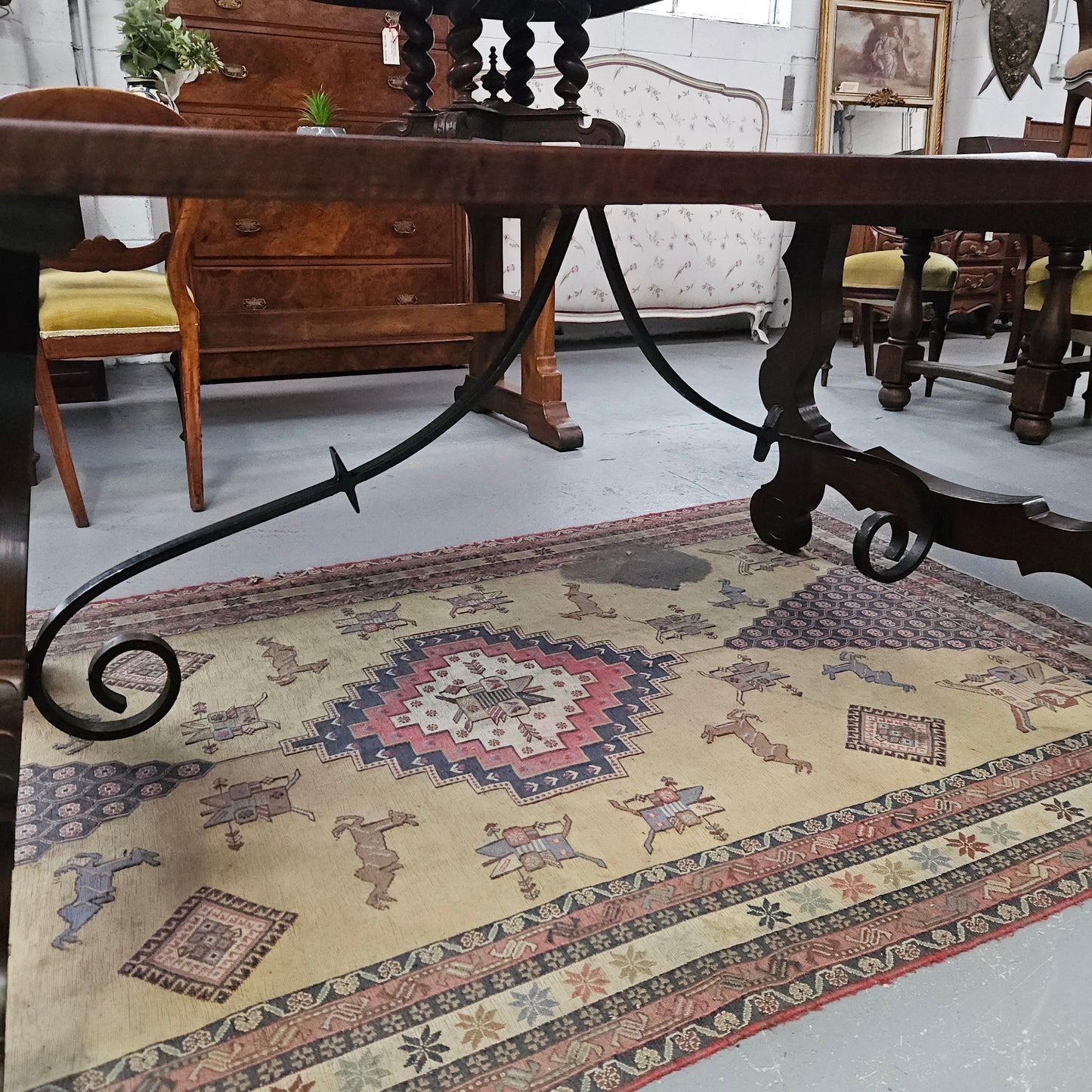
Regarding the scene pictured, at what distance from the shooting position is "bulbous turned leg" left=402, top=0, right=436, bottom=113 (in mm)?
1934

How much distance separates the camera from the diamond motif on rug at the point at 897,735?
51.8 inches

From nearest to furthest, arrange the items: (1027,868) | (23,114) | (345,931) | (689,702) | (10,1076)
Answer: (10,1076) → (345,931) → (1027,868) → (689,702) → (23,114)

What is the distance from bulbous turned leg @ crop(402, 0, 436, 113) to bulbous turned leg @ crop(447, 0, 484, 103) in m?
0.08

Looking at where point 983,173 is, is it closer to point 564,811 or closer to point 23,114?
point 564,811

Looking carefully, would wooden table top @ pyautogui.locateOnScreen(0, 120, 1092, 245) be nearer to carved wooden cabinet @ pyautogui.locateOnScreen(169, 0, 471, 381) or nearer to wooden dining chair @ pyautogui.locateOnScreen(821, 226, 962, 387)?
carved wooden cabinet @ pyautogui.locateOnScreen(169, 0, 471, 381)

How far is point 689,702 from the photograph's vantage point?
1.45m

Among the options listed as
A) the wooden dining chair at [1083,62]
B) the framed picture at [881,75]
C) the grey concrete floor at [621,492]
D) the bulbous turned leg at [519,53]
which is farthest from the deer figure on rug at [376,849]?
the framed picture at [881,75]

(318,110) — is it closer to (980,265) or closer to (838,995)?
(838,995)

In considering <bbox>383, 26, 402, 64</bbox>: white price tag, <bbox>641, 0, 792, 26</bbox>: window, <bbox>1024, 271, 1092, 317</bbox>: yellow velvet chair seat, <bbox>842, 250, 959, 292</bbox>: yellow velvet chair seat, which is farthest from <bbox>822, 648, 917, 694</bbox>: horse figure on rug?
<bbox>641, 0, 792, 26</bbox>: window

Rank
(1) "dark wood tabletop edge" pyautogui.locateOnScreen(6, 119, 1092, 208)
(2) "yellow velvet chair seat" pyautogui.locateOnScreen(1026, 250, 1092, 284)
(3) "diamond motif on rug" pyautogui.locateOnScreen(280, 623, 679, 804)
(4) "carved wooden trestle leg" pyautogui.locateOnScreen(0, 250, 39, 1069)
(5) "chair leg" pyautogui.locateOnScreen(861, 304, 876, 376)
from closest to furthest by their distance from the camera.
A: (1) "dark wood tabletop edge" pyautogui.locateOnScreen(6, 119, 1092, 208) < (4) "carved wooden trestle leg" pyautogui.locateOnScreen(0, 250, 39, 1069) < (3) "diamond motif on rug" pyautogui.locateOnScreen(280, 623, 679, 804) < (2) "yellow velvet chair seat" pyautogui.locateOnScreen(1026, 250, 1092, 284) < (5) "chair leg" pyautogui.locateOnScreen(861, 304, 876, 376)

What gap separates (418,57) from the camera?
1.99 m

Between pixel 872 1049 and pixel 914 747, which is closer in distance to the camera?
pixel 872 1049

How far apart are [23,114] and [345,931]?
62.8 inches

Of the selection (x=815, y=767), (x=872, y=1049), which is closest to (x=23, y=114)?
(x=815, y=767)
